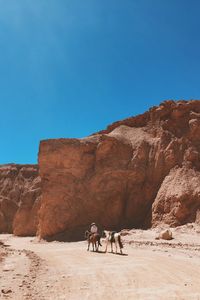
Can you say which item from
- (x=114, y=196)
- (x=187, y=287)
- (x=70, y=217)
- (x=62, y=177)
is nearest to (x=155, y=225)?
(x=114, y=196)

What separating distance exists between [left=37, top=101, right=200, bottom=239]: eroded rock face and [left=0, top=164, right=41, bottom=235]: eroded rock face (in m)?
15.6

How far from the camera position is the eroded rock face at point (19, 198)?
49.2 metres

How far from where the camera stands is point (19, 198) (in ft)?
231

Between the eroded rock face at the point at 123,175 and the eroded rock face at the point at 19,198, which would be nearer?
the eroded rock face at the point at 123,175

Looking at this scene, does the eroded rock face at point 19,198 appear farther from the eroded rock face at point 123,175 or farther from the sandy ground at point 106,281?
the sandy ground at point 106,281

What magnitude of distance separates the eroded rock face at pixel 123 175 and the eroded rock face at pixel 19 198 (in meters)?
15.6

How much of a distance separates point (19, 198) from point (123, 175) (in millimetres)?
41593

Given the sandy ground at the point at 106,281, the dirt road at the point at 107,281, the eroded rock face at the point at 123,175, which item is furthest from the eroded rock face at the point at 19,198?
the dirt road at the point at 107,281

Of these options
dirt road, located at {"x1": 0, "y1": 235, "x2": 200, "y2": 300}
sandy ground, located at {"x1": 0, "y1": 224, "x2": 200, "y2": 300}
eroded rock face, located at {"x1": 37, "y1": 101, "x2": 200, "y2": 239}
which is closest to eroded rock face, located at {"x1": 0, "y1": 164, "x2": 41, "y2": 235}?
eroded rock face, located at {"x1": 37, "y1": 101, "x2": 200, "y2": 239}

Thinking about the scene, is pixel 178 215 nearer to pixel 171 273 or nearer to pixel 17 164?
pixel 171 273

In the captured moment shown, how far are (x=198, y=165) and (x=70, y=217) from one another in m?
12.2

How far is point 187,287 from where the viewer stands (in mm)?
8883

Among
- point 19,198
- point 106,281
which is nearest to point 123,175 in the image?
point 106,281

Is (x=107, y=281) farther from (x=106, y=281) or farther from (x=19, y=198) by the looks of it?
(x=19, y=198)
